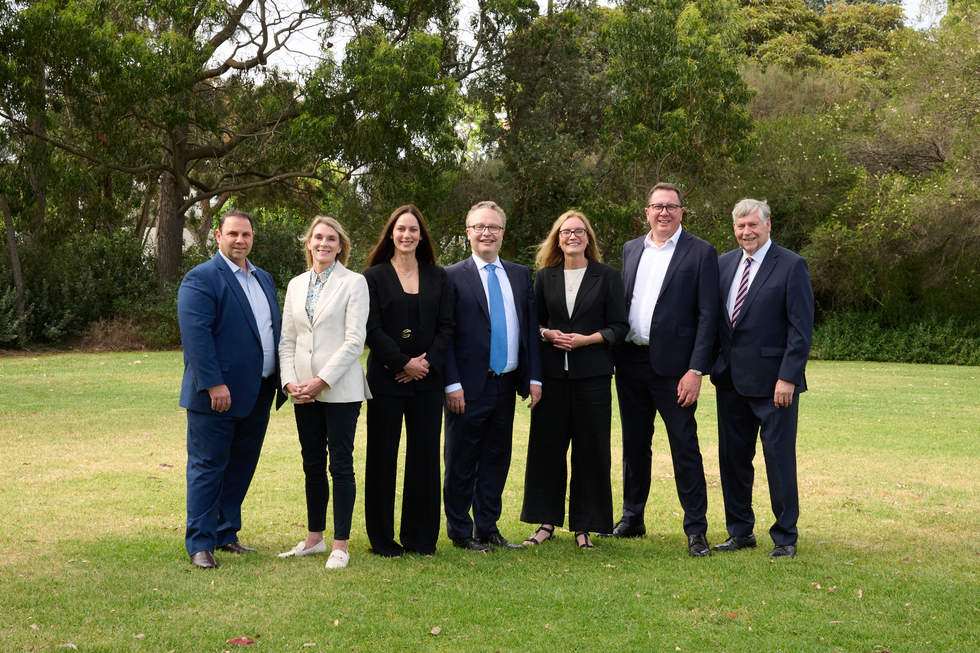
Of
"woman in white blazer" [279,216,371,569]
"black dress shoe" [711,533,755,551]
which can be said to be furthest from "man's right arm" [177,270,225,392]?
"black dress shoe" [711,533,755,551]

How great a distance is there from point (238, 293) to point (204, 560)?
1713mm

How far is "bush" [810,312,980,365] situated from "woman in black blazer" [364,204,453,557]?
24621 mm

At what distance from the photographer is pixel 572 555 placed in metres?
6.25

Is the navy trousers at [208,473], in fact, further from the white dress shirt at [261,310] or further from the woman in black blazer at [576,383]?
the woman in black blazer at [576,383]

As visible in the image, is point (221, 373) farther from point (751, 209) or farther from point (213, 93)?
point (213, 93)

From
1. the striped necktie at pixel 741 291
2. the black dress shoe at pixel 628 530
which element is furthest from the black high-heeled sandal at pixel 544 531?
the striped necktie at pixel 741 291

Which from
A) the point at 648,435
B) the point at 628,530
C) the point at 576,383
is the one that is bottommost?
the point at 628,530

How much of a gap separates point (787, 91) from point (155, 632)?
34231mm

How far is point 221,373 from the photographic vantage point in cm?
589

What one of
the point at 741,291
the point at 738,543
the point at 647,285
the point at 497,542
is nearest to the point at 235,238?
the point at 497,542

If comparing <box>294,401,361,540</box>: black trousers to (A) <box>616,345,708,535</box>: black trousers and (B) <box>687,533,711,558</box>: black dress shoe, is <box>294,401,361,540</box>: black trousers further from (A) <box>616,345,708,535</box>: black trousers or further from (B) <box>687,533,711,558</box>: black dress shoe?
(B) <box>687,533,711,558</box>: black dress shoe

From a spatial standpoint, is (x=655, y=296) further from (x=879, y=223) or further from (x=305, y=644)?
(x=879, y=223)

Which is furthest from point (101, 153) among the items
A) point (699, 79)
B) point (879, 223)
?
point (879, 223)

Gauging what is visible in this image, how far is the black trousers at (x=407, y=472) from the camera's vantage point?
6.06 m
